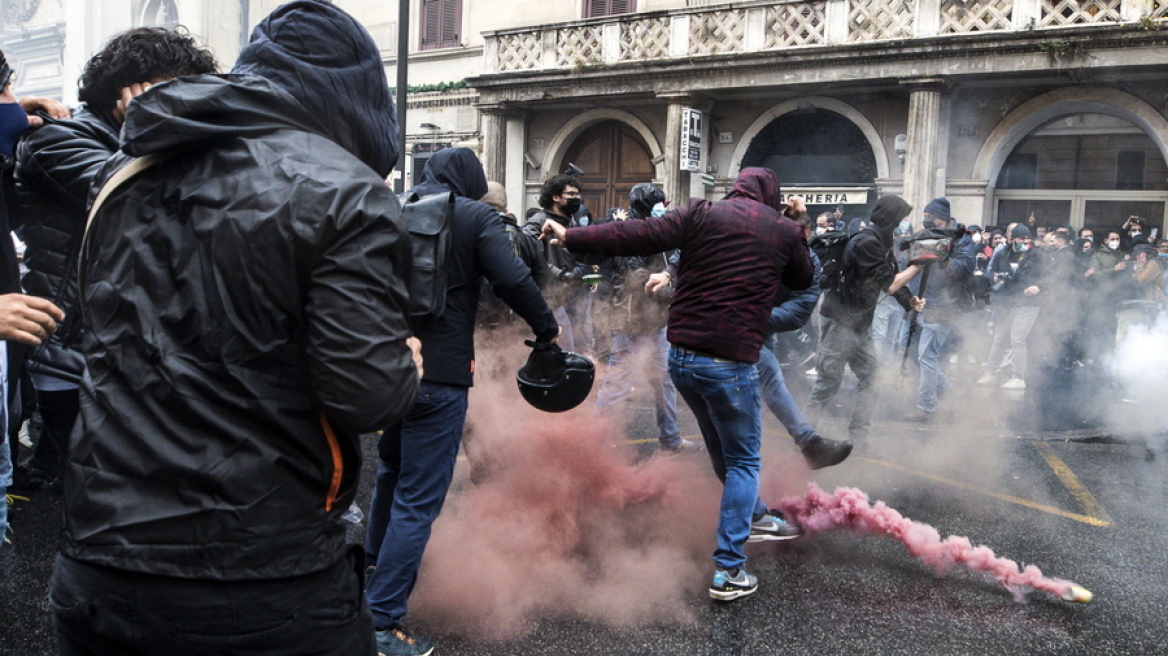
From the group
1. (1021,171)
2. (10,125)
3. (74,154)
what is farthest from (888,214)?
(1021,171)

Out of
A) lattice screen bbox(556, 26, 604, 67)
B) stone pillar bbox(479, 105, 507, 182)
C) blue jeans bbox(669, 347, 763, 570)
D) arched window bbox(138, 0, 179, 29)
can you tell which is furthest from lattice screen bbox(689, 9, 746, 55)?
arched window bbox(138, 0, 179, 29)

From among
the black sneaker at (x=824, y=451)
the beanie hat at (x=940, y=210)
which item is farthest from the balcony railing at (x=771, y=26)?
the black sneaker at (x=824, y=451)

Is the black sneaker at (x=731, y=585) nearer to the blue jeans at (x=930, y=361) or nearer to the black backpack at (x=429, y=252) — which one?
the black backpack at (x=429, y=252)

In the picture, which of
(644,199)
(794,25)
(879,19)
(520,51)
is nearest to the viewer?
(644,199)

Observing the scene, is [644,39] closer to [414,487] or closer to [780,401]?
[780,401]

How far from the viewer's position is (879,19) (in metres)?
15.2

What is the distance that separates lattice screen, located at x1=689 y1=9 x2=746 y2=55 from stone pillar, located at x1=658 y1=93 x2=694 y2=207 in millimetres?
900

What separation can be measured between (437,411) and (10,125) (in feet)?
5.55

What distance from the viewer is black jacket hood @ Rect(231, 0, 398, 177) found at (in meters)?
1.70

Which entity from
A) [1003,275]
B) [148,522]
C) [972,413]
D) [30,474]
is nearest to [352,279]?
[148,522]

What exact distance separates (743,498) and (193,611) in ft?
8.68

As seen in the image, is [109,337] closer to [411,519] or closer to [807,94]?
[411,519]

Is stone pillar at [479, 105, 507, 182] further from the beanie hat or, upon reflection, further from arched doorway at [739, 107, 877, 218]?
the beanie hat

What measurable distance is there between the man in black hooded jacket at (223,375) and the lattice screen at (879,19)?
15203 mm
